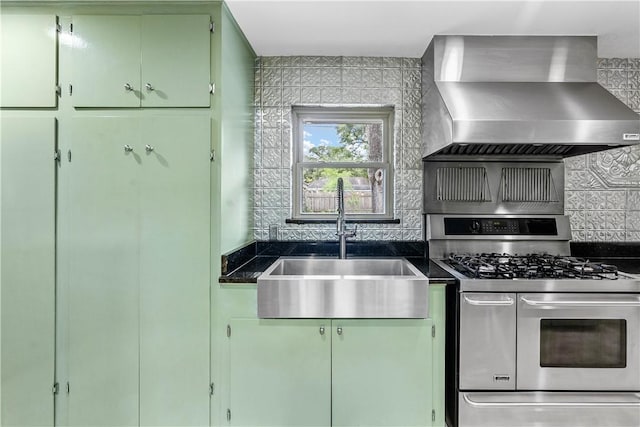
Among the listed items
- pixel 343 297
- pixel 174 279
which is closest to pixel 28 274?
pixel 174 279

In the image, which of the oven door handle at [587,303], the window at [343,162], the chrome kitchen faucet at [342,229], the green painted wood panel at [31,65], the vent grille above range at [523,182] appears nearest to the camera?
the oven door handle at [587,303]

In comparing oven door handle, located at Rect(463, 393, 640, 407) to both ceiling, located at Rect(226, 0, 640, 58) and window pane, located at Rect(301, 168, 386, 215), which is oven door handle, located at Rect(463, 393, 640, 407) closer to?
window pane, located at Rect(301, 168, 386, 215)

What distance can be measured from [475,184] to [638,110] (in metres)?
1.21

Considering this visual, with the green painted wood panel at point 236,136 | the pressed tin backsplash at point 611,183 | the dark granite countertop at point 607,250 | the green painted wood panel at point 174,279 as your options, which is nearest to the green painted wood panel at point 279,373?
the green painted wood panel at point 174,279

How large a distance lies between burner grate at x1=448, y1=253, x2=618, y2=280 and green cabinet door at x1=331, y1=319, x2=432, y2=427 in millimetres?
410

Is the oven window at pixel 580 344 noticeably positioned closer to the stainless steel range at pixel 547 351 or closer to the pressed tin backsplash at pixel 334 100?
the stainless steel range at pixel 547 351

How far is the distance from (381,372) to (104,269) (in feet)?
4.82

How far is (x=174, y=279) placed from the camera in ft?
5.96

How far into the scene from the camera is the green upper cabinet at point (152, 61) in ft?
5.89

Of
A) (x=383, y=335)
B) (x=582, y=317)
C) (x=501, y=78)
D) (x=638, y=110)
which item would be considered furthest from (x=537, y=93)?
(x=383, y=335)

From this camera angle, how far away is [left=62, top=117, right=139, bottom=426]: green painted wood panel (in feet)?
5.94

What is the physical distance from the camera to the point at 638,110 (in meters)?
2.42

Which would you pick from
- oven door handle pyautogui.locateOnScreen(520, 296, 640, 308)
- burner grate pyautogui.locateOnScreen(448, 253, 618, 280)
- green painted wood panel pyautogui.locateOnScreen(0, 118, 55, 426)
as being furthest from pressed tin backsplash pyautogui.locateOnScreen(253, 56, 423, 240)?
green painted wood panel pyautogui.locateOnScreen(0, 118, 55, 426)

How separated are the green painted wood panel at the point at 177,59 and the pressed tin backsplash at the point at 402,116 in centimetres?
65
